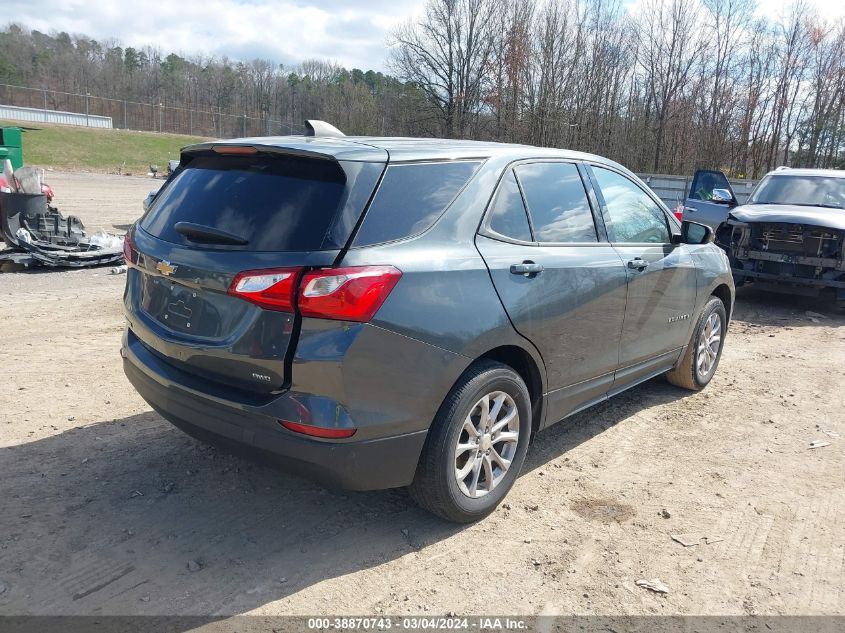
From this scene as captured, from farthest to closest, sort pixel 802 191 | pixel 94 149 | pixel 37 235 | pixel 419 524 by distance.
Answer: pixel 94 149 → pixel 802 191 → pixel 37 235 → pixel 419 524

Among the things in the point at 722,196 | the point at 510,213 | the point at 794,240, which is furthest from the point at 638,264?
the point at 722,196

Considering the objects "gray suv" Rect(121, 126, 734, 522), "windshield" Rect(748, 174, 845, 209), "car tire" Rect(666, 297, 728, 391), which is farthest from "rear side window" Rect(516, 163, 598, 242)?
"windshield" Rect(748, 174, 845, 209)

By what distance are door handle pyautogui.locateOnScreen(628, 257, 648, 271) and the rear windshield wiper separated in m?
2.55

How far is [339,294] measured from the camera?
107 inches

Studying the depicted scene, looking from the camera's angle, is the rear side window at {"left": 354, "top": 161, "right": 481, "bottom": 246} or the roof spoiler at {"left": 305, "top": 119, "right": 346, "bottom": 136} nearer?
the rear side window at {"left": 354, "top": 161, "right": 481, "bottom": 246}

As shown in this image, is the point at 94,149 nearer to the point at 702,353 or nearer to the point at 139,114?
the point at 139,114

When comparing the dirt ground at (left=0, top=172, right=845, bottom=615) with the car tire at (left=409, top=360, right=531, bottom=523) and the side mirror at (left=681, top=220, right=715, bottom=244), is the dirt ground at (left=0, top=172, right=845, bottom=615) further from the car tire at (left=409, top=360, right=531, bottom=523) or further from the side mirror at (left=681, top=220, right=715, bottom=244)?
the side mirror at (left=681, top=220, right=715, bottom=244)

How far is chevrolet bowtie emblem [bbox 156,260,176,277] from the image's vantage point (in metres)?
3.13

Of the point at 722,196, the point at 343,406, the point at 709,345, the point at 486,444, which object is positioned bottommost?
the point at 486,444

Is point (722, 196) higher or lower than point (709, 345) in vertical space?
higher

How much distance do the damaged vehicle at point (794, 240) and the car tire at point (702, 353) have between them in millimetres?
3814

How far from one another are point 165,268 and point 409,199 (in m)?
1.19

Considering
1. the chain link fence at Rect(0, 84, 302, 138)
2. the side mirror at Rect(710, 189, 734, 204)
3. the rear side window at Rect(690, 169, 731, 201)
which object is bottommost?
the side mirror at Rect(710, 189, 734, 204)

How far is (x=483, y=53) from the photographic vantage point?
40.2 metres
